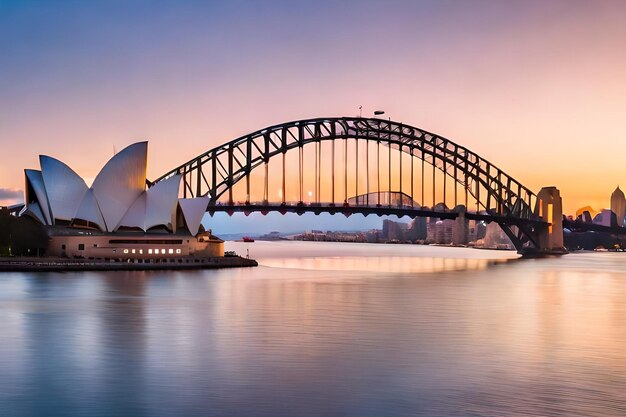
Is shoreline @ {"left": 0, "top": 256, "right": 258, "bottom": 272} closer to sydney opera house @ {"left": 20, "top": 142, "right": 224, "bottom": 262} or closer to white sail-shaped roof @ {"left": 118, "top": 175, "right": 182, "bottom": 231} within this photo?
sydney opera house @ {"left": 20, "top": 142, "right": 224, "bottom": 262}

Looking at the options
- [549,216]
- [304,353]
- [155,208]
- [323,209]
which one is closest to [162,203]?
[155,208]

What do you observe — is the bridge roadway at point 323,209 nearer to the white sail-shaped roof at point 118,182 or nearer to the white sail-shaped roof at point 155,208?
the white sail-shaped roof at point 155,208

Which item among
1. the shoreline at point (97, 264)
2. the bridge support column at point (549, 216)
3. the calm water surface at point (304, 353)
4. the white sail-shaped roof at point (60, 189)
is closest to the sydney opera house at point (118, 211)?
the white sail-shaped roof at point (60, 189)

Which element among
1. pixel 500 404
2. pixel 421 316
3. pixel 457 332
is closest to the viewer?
pixel 500 404

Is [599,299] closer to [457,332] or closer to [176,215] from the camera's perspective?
[457,332]

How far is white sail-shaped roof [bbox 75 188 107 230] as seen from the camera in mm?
79375

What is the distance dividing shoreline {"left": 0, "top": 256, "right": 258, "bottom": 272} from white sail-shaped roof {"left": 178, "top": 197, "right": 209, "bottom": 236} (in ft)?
17.0

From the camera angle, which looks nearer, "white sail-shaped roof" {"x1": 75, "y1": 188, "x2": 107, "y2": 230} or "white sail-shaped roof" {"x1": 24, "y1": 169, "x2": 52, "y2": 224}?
"white sail-shaped roof" {"x1": 75, "y1": 188, "x2": 107, "y2": 230}

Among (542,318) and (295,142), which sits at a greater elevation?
(295,142)

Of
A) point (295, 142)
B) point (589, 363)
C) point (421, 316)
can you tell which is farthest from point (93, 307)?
point (295, 142)

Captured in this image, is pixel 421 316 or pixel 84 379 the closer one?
pixel 84 379

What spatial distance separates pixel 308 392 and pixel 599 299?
37890mm

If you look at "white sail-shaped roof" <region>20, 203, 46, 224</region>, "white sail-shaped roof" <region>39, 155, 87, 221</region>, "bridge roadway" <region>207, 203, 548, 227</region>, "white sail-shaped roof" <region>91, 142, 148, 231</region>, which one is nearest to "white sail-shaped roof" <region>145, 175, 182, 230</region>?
"white sail-shaped roof" <region>91, 142, 148, 231</region>

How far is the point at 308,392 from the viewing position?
2103 centimetres
